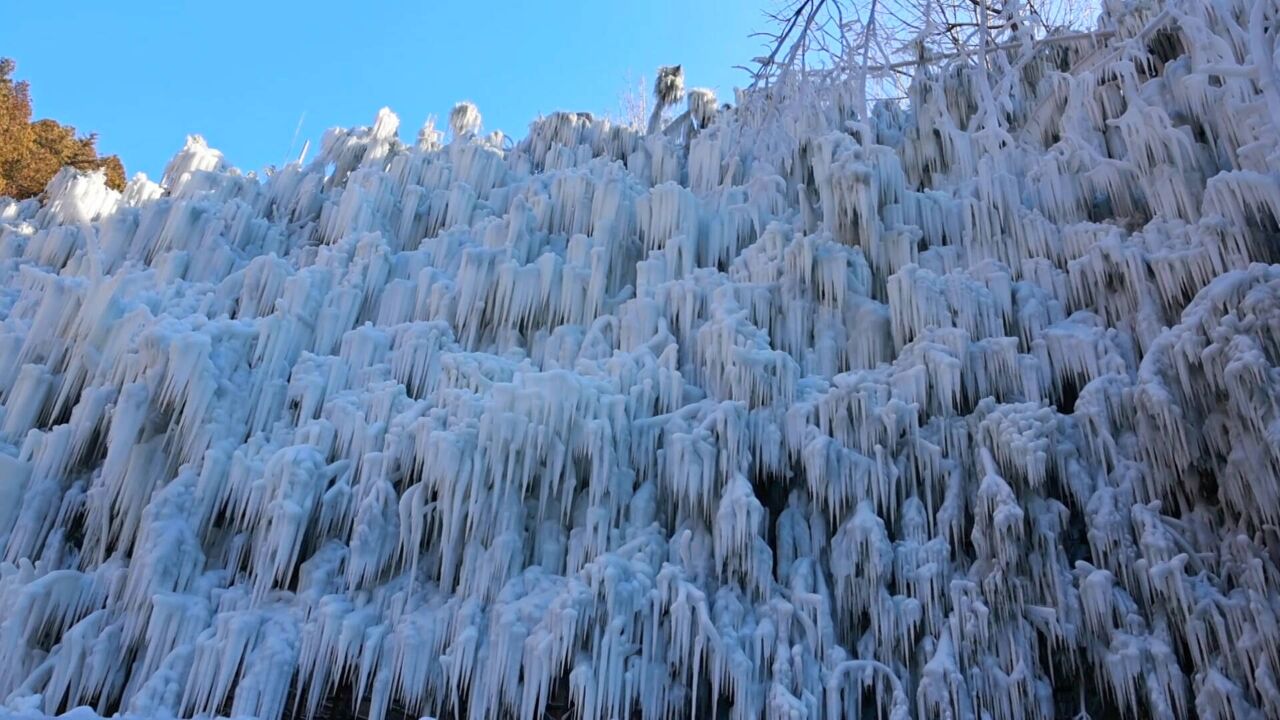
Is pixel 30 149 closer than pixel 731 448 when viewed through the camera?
No

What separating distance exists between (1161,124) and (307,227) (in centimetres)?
907

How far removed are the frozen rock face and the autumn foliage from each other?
8.99 metres

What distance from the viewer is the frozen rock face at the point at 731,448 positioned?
5.54m

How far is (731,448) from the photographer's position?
20.6ft

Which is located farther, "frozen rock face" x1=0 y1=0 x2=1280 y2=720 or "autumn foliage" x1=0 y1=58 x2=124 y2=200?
"autumn foliage" x1=0 y1=58 x2=124 y2=200

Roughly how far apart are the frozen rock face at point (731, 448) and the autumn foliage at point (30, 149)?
899cm

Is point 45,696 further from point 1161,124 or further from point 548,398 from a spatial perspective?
point 1161,124

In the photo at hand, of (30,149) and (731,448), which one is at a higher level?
(30,149)

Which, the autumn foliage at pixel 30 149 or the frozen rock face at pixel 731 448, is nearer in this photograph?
Answer: the frozen rock face at pixel 731 448

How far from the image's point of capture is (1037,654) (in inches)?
220

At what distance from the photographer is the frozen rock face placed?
5.54 m

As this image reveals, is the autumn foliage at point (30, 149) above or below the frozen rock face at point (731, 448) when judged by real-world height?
above

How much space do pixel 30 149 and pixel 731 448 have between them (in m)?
16.4

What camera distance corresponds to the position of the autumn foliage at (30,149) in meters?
15.1
